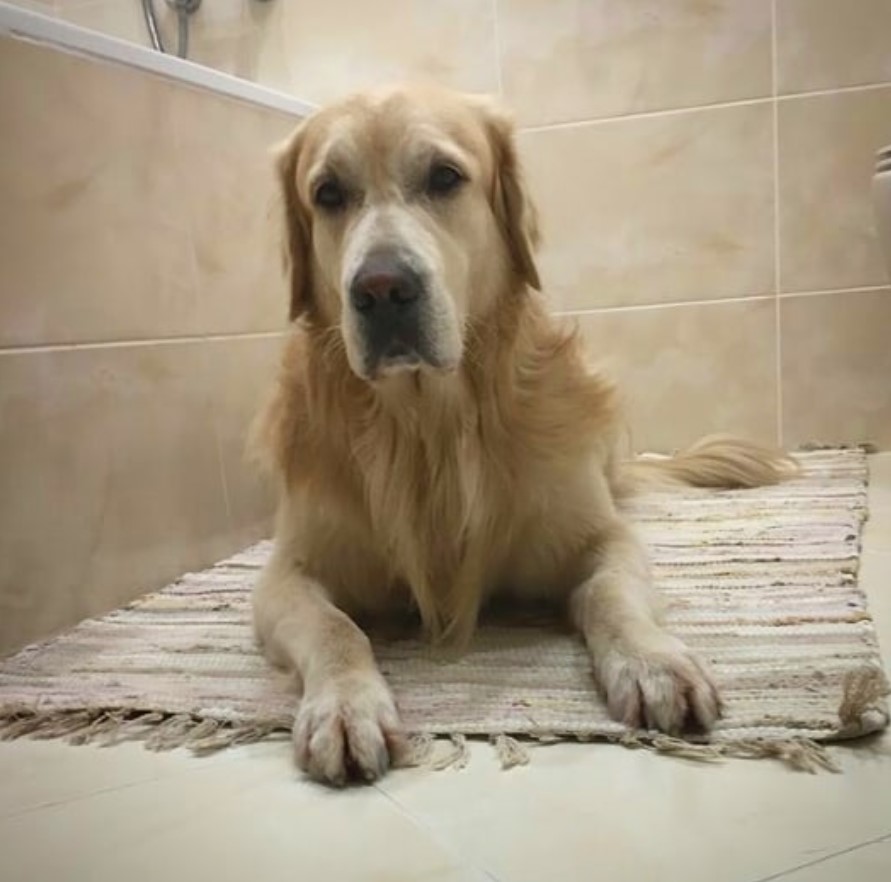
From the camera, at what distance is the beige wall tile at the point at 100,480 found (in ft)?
4.56

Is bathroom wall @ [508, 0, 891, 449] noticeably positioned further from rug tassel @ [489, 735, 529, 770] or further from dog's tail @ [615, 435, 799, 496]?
rug tassel @ [489, 735, 529, 770]

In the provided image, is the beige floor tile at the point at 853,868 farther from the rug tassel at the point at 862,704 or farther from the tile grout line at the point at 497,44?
Result: the tile grout line at the point at 497,44

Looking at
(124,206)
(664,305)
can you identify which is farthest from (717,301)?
(124,206)

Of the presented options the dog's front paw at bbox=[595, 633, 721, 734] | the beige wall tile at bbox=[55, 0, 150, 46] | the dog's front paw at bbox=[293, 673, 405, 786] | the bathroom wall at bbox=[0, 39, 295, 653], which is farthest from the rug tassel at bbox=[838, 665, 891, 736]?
the beige wall tile at bbox=[55, 0, 150, 46]

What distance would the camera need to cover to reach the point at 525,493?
4.29 feet

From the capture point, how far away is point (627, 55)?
2.34 m

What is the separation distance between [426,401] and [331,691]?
0.46m

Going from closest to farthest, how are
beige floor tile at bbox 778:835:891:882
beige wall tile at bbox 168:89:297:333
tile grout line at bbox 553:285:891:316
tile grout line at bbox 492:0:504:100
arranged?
beige floor tile at bbox 778:835:891:882 → beige wall tile at bbox 168:89:297:333 → tile grout line at bbox 553:285:891:316 → tile grout line at bbox 492:0:504:100

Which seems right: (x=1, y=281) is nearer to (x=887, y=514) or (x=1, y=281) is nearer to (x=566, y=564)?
(x=566, y=564)

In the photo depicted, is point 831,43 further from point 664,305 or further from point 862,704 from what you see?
point 862,704

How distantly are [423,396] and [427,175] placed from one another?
28cm

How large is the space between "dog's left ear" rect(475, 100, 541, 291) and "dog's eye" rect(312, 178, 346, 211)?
0.22m

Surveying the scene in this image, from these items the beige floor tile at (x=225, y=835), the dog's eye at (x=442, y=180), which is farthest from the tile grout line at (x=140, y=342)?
the beige floor tile at (x=225, y=835)

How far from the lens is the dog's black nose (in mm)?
1152
